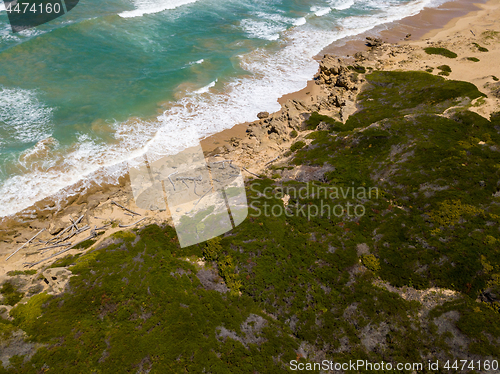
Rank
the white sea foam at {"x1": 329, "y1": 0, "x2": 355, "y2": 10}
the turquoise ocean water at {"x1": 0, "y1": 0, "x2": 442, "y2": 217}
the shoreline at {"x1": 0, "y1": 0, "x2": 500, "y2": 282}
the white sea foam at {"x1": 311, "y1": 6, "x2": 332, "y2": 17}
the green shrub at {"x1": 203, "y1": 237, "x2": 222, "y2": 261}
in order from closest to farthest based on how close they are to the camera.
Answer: the green shrub at {"x1": 203, "y1": 237, "x2": 222, "y2": 261} → the shoreline at {"x1": 0, "y1": 0, "x2": 500, "y2": 282} → the turquoise ocean water at {"x1": 0, "y1": 0, "x2": 442, "y2": 217} → the white sea foam at {"x1": 311, "y1": 6, "x2": 332, "y2": 17} → the white sea foam at {"x1": 329, "y1": 0, "x2": 355, "y2": 10}

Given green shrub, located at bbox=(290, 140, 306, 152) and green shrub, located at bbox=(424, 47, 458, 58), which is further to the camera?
green shrub, located at bbox=(424, 47, 458, 58)

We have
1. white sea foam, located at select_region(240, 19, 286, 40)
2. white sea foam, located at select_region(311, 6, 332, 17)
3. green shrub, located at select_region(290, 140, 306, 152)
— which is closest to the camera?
green shrub, located at select_region(290, 140, 306, 152)

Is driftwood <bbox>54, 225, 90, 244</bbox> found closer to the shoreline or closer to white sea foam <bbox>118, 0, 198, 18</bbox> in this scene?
the shoreline

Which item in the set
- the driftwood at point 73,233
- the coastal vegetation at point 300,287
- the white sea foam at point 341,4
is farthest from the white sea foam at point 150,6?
the coastal vegetation at point 300,287

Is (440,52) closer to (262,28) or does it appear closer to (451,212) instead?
(262,28)

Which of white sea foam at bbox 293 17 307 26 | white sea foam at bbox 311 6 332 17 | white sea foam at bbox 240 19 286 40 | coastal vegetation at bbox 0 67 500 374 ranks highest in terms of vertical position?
white sea foam at bbox 311 6 332 17

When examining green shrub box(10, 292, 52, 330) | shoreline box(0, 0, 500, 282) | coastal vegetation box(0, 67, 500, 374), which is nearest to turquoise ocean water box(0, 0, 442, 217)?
shoreline box(0, 0, 500, 282)

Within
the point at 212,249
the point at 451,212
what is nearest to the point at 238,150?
the point at 212,249
